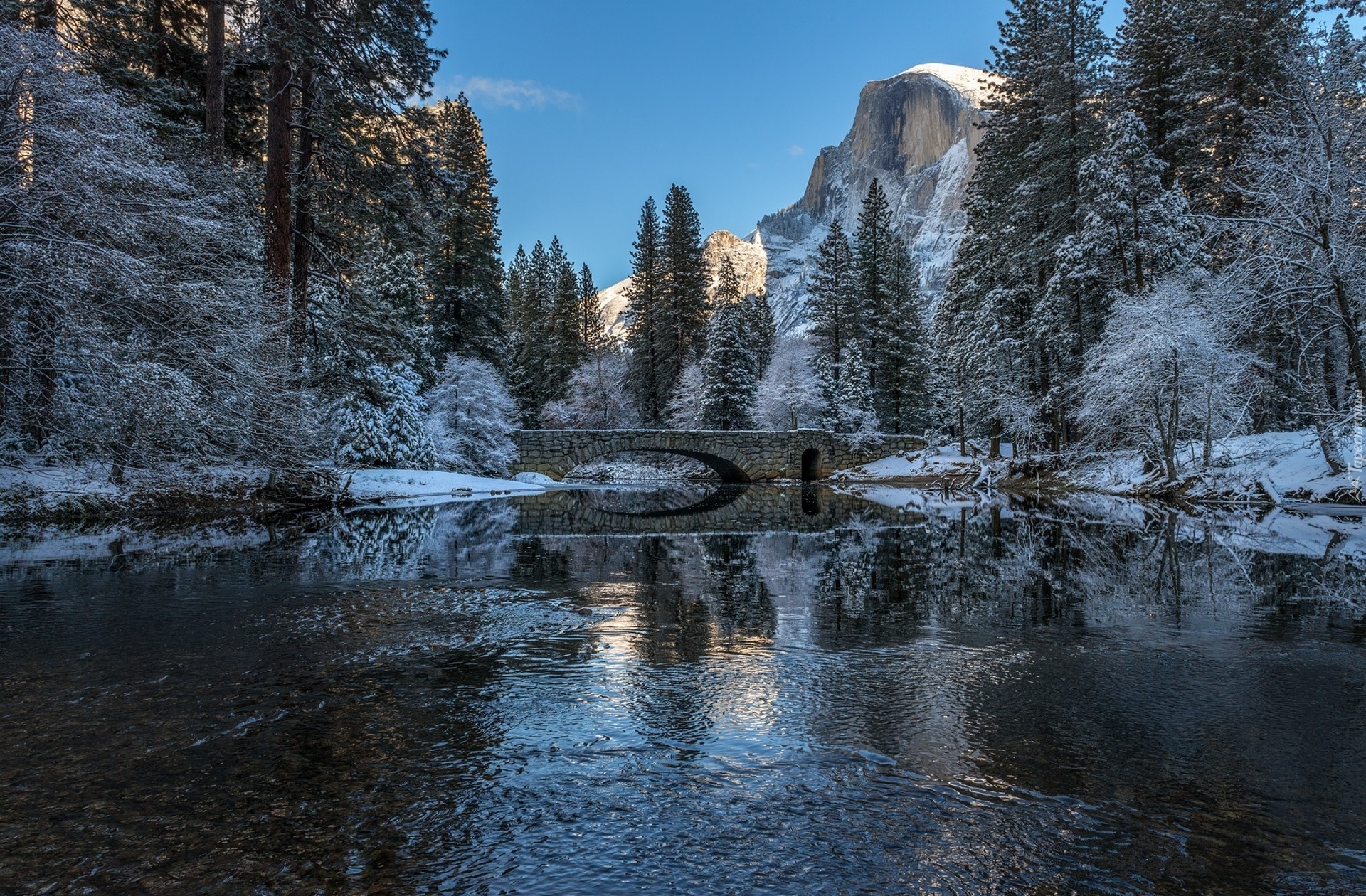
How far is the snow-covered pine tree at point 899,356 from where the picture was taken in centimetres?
4741

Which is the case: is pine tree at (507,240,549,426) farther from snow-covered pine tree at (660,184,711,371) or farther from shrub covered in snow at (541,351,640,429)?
snow-covered pine tree at (660,184,711,371)

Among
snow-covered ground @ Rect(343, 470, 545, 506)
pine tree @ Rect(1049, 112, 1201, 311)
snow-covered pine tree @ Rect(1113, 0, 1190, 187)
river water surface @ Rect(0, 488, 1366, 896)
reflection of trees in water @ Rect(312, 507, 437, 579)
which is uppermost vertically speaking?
snow-covered pine tree @ Rect(1113, 0, 1190, 187)

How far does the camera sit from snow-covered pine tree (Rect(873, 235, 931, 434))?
47.4 metres

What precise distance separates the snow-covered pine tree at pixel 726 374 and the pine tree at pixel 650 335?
5011 mm

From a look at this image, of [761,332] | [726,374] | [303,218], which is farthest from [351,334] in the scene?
[761,332]

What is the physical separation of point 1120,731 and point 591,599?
463 cm

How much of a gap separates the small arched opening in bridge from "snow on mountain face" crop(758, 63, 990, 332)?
9362 centimetres

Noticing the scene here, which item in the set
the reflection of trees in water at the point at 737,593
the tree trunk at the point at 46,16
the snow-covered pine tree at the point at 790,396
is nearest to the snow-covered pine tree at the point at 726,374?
the snow-covered pine tree at the point at 790,396

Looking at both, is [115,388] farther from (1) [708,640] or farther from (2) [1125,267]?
(2) [1125,267]

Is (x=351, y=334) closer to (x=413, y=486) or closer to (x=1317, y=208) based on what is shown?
(x=413, y=486)

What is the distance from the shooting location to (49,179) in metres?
10.8

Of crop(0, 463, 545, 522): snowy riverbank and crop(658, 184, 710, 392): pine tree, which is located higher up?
crop(658, 184, 710, 392): pine tree

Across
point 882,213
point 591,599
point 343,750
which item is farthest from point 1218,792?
point 882,213

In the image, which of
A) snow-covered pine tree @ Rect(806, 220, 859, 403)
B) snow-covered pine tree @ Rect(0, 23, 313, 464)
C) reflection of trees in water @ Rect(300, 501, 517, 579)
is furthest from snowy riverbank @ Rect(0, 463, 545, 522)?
snow-covered pine tree @ Rect(806, 220, 859, 403)
